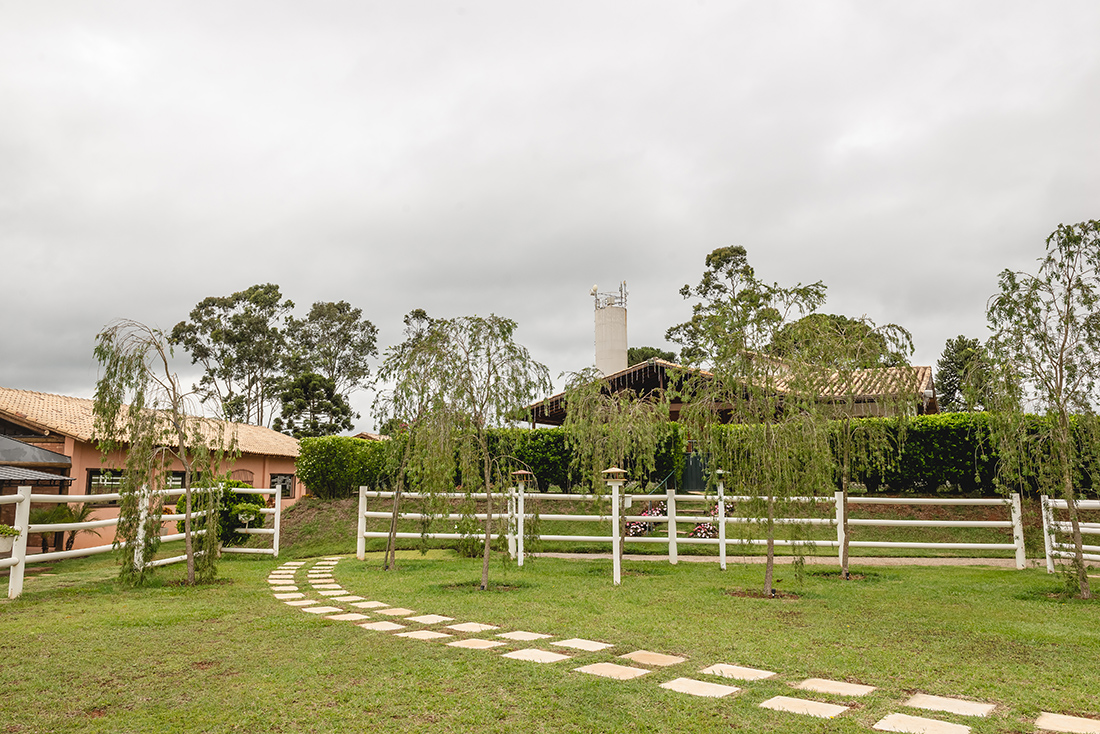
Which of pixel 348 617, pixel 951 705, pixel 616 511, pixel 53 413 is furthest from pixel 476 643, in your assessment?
pixel 53 413

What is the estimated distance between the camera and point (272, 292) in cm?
3431

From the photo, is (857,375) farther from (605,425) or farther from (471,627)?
(471,627)

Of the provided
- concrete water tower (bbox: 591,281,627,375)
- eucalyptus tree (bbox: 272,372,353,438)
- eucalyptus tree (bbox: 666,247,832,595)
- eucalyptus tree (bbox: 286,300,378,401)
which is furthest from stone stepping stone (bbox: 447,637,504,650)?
eucalyptus tree (bbox: 286,300,378,401)

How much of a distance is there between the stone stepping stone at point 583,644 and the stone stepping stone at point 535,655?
0.23 metres

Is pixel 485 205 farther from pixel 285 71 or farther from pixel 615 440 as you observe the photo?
pixel 615 440

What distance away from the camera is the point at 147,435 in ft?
24.7

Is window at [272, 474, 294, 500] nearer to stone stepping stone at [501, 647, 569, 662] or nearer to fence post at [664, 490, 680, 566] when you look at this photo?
fence post at [664, 490, 680, 566]

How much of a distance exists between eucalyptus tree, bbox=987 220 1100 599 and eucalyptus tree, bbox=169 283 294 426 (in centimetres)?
3171

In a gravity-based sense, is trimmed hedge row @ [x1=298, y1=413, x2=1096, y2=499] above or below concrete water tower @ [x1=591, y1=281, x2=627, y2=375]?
below

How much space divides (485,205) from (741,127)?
5142mm

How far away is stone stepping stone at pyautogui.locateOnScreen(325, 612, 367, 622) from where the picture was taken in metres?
5.93

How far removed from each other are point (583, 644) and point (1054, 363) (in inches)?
240

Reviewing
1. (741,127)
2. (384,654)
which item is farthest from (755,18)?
(384,654)

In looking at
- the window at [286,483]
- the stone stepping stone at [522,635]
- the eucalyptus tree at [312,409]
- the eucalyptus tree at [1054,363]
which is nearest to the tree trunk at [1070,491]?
the eucalyptus tree at [1054,363]
